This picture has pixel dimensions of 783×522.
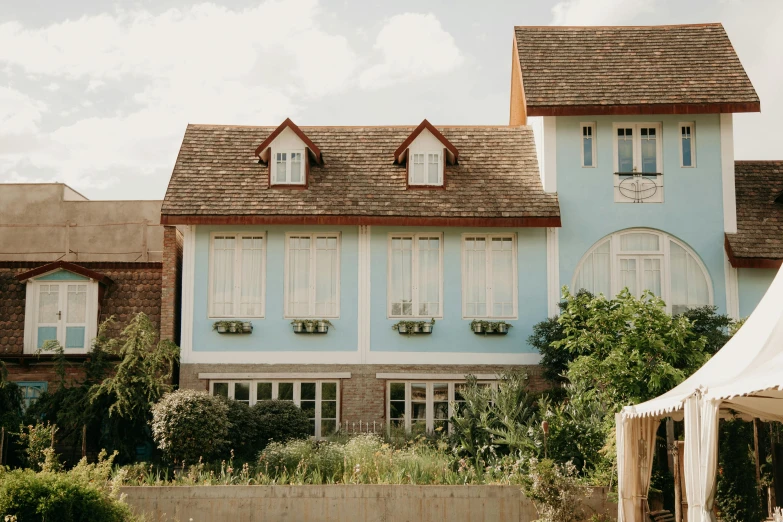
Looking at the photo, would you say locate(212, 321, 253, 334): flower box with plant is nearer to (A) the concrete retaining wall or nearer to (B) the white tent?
(A) the concrete retaining wall

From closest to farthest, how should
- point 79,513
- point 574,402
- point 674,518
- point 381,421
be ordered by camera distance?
point 79,513
point 674,518
point 574,402
point 381,421

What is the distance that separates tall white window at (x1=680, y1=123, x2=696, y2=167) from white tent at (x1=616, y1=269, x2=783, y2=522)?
9.17 meters

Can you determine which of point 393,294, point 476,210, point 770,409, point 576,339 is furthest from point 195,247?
point 770,409

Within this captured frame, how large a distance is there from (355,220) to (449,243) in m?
2.41

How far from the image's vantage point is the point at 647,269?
22.6m

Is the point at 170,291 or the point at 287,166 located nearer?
the point at 170,291

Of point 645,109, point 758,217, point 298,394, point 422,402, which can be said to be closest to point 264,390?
point 298,394

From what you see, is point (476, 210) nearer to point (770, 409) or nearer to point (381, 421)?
point (381, 421)

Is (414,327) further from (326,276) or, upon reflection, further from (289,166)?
(289,166)

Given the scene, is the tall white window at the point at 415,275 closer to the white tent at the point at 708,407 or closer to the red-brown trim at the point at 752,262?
the red-brown trim at the point at 752,262

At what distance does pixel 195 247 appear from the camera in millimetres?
22688

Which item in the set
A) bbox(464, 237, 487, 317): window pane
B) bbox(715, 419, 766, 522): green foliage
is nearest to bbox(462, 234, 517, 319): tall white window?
bbox(464, 237, 487, 317): window pane

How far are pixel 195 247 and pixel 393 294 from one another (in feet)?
16.3

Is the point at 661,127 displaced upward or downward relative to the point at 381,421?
upward
